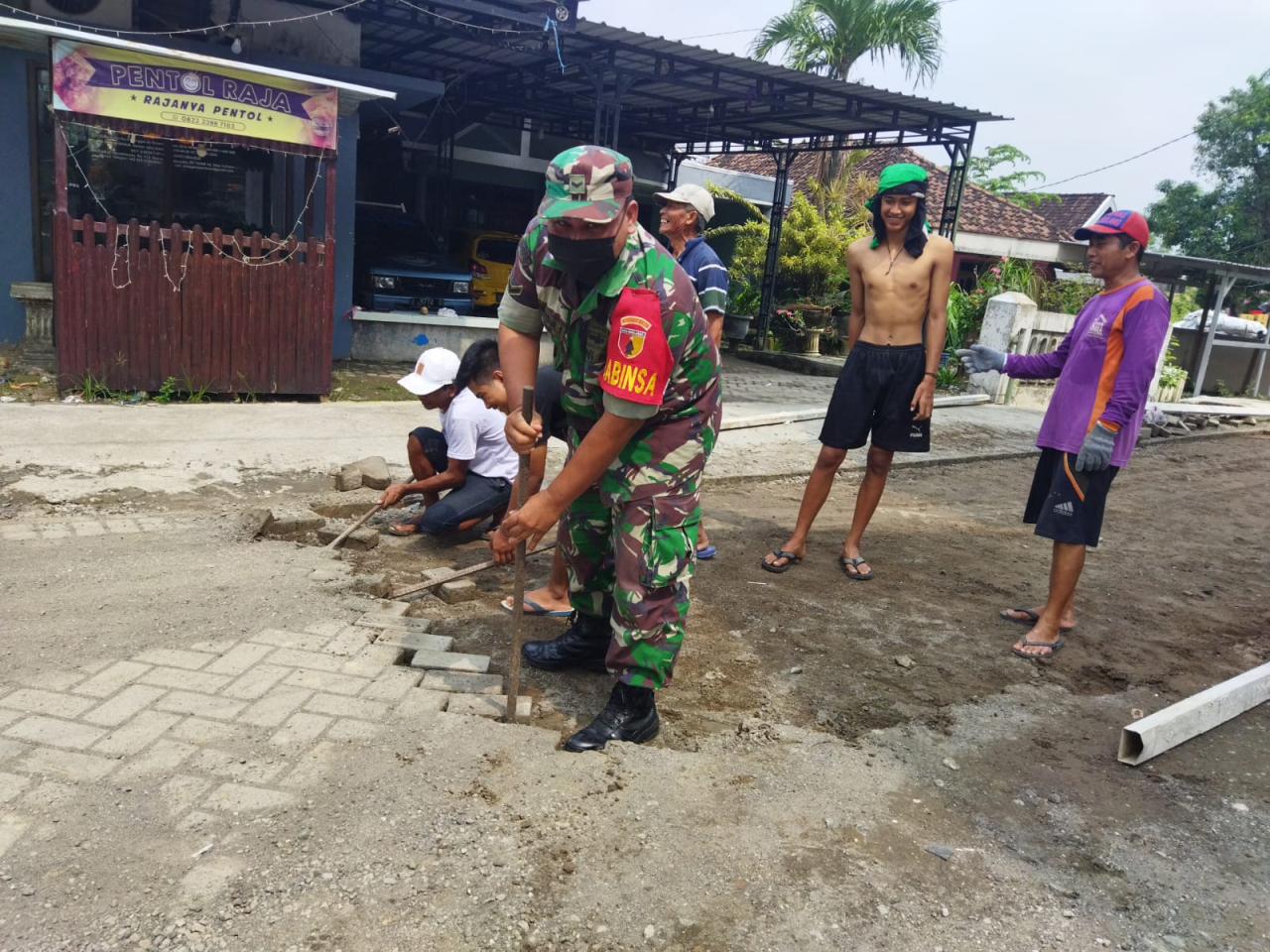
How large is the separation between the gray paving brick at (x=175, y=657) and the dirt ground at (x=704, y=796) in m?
0.08

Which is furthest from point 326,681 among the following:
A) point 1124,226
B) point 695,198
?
point 1124,226

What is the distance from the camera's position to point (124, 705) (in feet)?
9.18

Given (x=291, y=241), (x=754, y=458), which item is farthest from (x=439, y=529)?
(x=291, y=241)

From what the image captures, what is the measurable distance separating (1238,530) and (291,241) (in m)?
7.35

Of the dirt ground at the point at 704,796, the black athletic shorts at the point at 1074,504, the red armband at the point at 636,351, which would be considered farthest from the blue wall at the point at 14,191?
the black athletic shorts at the point at 1074,504

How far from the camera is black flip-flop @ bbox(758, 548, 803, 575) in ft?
15.0

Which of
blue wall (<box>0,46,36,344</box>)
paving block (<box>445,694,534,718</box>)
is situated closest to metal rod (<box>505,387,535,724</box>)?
paving block (<box>445,694,534,718</box>)

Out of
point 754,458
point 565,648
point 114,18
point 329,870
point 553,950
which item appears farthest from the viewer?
point 114,18

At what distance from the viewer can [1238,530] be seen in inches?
249

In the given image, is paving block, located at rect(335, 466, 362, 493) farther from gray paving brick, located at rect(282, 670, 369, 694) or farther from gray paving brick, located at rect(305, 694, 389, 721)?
gray paving brick, located at rect(305, 694, 389, 721)

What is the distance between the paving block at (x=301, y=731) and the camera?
8.71 feet

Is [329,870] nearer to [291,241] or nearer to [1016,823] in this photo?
[1016,823]

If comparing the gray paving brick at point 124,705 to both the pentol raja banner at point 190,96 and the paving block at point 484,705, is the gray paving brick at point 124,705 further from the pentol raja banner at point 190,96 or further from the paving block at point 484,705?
the pentol raja banner at point 190,96

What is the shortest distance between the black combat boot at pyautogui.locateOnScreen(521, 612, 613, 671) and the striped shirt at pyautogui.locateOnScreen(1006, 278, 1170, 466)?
2.08 m
